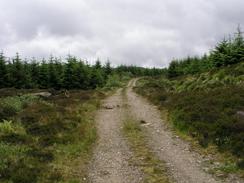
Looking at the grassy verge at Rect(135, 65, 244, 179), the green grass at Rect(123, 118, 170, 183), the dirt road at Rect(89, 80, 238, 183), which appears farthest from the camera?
the grassy verge at Rect(135, 65, 244, 179)

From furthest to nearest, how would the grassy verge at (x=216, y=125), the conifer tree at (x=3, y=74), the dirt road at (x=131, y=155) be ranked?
1. the conifer tree at (x=3, y=74)
2. the grassy verge at (x=216, y=125)
3. the dirt road at (x=131, y=155)

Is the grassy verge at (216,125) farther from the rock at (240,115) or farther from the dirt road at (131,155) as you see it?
the dirt road at (131,155)

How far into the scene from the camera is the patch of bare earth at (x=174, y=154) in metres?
12.0

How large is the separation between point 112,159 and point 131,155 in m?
0.89

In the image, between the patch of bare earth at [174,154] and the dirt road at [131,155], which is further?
the dirt road at [131,155]

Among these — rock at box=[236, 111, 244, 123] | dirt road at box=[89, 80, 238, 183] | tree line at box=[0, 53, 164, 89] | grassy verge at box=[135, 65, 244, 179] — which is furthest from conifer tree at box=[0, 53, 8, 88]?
rock at box=[236, 111, 244, 123]

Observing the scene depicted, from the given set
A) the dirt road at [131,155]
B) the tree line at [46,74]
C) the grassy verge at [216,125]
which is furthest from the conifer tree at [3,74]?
the dirt road at [131,155]

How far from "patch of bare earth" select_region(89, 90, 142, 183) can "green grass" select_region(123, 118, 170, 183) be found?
27 cm

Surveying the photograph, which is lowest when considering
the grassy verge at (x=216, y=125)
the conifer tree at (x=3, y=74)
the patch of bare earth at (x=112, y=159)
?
the patch of bare earth at (x=112, y=159)

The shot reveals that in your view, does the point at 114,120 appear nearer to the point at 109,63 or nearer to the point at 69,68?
the point at 69,68

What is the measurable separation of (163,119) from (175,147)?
23.7 ft

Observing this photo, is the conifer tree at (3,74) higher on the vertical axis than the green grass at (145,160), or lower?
higher

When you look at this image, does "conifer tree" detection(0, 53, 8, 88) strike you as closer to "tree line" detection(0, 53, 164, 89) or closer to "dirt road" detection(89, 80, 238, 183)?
"tree line" detection(0, 53, 164, 89)

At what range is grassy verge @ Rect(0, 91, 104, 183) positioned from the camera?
12.1 meters
